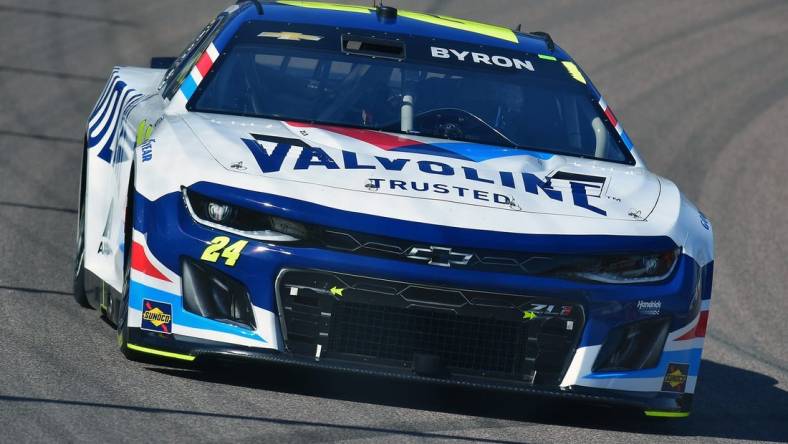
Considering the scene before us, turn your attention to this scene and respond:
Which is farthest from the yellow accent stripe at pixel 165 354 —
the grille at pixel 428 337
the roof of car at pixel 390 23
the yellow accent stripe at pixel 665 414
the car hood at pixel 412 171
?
the roof of car at pixel 390 23

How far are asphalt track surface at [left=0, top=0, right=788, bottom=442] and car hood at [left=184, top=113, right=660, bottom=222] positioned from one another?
0.73m

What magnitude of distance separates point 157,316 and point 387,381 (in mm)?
859

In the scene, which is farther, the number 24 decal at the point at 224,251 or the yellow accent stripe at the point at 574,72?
the yellow accent stripe at the point at 574,72

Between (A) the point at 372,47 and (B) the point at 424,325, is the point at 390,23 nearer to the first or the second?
(A) the point at 372,47

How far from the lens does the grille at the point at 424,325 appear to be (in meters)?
5.40

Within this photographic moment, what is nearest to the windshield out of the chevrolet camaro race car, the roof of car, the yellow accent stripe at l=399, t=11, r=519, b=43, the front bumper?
the roof of car

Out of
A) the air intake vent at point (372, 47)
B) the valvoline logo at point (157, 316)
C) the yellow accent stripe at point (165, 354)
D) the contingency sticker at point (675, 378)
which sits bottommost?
the yellow accent stripe at point (165, 354)

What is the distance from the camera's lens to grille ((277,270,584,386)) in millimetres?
5402

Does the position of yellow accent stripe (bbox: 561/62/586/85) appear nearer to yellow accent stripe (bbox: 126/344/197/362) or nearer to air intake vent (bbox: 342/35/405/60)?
air intake vent (bbox: 342/35/405/60)

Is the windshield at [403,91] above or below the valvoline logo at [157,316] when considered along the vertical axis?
above

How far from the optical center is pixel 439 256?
214 inches

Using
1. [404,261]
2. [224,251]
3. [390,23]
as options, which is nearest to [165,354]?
[224,251]

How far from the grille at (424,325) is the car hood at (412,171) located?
0.31 m

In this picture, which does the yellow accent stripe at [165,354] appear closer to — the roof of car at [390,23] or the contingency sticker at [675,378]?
the contingency sticker at [675,378]
